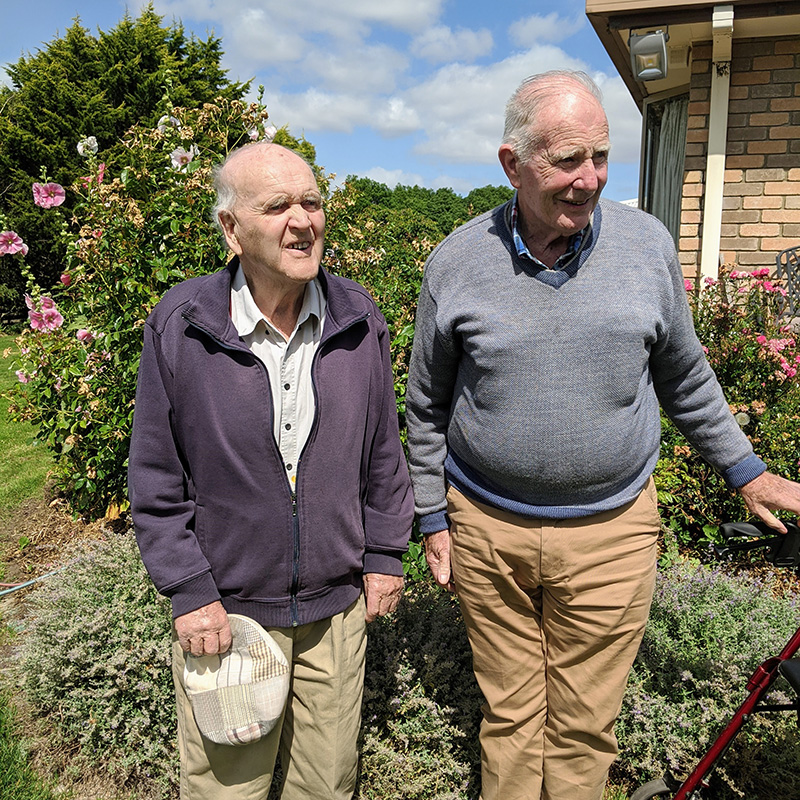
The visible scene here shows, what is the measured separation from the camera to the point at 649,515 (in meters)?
2.04

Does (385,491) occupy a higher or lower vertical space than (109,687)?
higher

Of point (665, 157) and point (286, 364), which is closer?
point (286, 364)

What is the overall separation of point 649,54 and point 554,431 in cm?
479

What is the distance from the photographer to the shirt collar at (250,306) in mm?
1793

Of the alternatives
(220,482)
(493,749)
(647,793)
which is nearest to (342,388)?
(220,482)

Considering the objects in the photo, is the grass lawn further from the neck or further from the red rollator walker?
the red rollator walker

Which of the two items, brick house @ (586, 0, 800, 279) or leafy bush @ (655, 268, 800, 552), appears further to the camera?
brick house @ (586, 0, 800, 279)

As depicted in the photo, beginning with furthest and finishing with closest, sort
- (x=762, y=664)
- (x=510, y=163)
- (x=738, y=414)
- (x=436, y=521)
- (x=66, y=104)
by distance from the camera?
(x=66, y=104), (x=738, y=414), (x=436, y=521), (x=762, y=664), (x=510, y=163)

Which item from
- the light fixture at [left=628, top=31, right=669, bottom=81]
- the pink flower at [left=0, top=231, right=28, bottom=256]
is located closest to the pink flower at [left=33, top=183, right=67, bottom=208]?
the pink flower at [left=0, top=231, right=28, bottom=256]

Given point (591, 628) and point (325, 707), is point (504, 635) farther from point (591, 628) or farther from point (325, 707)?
point (325, 707)

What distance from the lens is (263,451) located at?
1760 millimetres

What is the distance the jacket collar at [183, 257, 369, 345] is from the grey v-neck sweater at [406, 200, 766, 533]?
0.80 ft

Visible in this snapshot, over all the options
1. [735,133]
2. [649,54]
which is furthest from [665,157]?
[649,54]

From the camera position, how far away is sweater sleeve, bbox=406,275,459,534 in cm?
205
